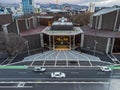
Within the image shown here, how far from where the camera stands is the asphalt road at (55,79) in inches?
1276

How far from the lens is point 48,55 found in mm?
47031

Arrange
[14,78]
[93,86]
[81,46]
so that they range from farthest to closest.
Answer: [81,46], [14,78], [93,86]

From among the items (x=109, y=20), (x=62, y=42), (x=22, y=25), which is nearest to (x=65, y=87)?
(x=62, y=42)

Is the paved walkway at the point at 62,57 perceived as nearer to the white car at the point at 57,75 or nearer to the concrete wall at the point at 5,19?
the white car at the point at 57,75

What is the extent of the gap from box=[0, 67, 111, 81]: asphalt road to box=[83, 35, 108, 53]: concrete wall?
15175mm

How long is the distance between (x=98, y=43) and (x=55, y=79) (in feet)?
85.7

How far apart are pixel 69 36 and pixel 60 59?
15.0 metres

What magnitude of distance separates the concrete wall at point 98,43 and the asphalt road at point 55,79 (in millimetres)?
15175

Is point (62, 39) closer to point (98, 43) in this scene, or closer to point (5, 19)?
point (98, 43)

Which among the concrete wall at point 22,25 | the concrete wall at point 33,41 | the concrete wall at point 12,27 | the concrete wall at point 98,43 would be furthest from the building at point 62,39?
the concrete wall at point 12,27

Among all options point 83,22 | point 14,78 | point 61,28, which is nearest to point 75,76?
point 14,78

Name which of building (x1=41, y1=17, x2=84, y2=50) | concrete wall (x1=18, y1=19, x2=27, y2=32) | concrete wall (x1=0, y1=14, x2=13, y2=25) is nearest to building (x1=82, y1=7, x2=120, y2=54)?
building (x1=41, y1=17, x2=84, y2=50)

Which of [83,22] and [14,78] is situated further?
[83,22]

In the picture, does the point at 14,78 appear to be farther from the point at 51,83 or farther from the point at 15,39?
the point at 15,39
